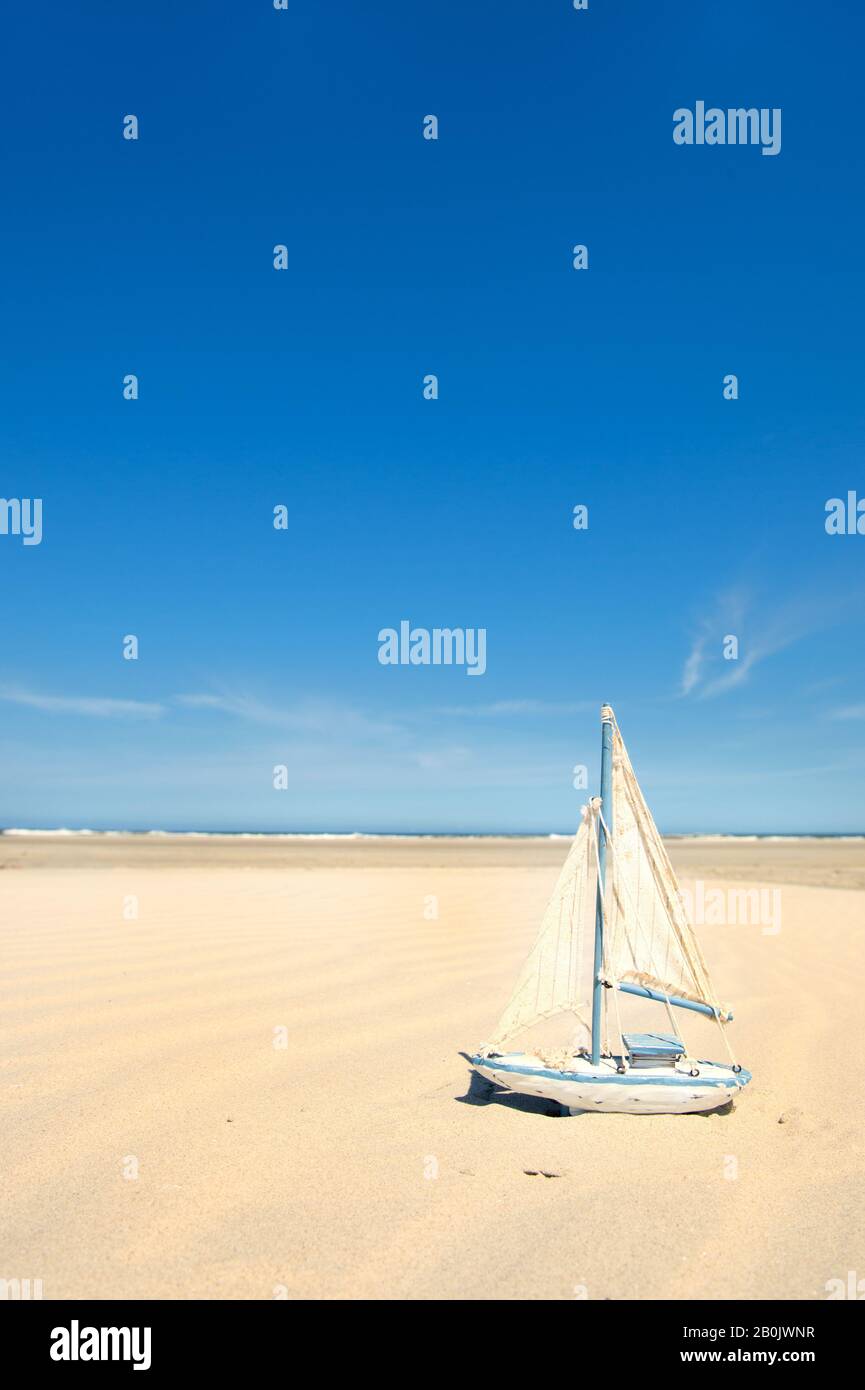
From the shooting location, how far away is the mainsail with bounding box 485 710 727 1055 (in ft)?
21.8

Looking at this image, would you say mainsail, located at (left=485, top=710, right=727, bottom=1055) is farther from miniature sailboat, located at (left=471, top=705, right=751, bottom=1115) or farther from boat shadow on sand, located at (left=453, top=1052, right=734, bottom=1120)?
boat shadow on sand, located at (left=453, top=1052, right=734, bottom=1120)

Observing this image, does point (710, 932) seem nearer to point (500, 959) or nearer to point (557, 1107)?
point (500, 959)

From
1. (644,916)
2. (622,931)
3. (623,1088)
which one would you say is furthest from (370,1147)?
(644,916)

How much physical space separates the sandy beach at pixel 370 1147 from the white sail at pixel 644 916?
985mm

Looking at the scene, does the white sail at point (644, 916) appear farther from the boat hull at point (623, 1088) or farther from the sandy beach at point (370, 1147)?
the sandy beach at point (370, 1147)

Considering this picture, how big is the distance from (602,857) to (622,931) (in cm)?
58

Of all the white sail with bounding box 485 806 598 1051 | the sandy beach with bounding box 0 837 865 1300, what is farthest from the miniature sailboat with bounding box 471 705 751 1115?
the sandy beach with bounding box 0 837 865 1300

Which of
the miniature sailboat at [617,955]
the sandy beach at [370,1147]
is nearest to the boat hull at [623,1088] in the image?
the miniature sailboat at [617,955]

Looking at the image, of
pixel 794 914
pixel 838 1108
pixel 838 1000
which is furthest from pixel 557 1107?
pixel 794 914

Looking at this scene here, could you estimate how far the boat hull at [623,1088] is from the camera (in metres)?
6.25

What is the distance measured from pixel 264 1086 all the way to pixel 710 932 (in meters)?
10.7

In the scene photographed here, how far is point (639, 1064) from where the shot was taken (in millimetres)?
6688
